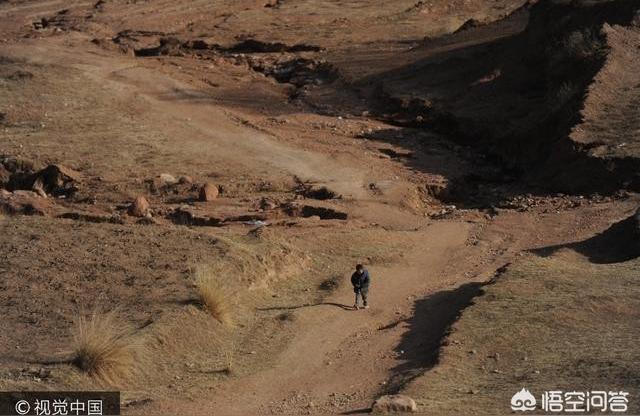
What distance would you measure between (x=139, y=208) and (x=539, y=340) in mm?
8797

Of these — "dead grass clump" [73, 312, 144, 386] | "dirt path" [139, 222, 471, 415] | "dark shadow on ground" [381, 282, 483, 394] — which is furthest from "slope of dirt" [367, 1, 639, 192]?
"dead grass clump" [73, 312, 144, 386]

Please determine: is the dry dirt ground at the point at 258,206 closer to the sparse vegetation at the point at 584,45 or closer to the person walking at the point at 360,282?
the person walking at the point at 360,282

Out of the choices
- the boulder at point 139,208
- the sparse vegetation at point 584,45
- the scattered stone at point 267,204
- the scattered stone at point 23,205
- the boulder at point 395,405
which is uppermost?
the sparse vegetation at point 584,45

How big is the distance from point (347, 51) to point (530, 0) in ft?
18.4

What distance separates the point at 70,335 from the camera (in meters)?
12.8


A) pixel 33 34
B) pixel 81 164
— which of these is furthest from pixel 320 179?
pixel 33 34

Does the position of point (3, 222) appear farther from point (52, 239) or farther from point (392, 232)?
point (392, 232)

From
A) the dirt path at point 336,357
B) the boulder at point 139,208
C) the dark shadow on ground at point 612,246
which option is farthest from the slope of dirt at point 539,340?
the boulder at point 139,208

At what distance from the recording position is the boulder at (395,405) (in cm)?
1044

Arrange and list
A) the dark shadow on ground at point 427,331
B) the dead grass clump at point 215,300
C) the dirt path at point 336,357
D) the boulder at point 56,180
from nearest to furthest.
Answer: the dirt path at point 336,357, the dark shadow on ground at point 427,331, the dead grass clump at point 215,300, the boulder at point 56,180

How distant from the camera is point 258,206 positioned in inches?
771

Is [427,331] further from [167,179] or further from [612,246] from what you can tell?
[167,179]

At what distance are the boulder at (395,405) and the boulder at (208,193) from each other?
9846 mm

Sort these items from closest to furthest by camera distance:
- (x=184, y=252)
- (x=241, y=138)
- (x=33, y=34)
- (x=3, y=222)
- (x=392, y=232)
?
(x=184, y=252) → (x=3, y=222) → (x=392, y=232) → (x=241, y=138) → (x=33, y=34)
